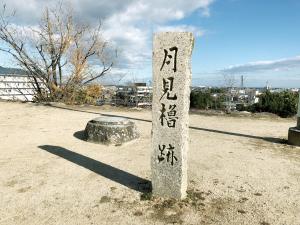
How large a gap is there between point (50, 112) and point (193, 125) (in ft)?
15.7

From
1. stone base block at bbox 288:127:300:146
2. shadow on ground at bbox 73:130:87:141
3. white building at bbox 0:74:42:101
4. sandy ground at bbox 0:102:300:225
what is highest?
white building at bbox 0:74:42:101

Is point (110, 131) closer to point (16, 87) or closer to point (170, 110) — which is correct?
point (170, 110)

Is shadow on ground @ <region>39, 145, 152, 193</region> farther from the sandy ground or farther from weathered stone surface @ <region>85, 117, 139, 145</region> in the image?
weathered stone surface @ <region>85, 117, 139, 145</region>

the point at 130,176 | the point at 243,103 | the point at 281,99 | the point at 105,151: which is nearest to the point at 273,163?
the point at 130,176

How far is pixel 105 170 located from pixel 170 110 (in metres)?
1.75

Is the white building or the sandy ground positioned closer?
the sandy ground

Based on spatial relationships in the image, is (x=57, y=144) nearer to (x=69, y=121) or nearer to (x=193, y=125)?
(x=69, y=121)

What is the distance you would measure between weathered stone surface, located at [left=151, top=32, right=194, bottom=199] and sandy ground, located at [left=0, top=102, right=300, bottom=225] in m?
0.26

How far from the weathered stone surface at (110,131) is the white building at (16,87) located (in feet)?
28.9

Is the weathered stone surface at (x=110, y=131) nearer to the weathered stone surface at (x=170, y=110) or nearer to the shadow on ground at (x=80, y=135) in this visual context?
the shadow on ground at (x=80, y=135)

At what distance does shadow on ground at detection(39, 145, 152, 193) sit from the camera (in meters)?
4.07

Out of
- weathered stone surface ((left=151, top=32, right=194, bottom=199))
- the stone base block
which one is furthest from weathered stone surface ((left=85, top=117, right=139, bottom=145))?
the stone base block

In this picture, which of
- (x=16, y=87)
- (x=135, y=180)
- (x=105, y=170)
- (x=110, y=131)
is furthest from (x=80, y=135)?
(x=16, y=87)

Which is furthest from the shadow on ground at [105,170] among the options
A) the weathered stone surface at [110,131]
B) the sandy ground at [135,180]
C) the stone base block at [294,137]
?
the stone base block at [294,137]
